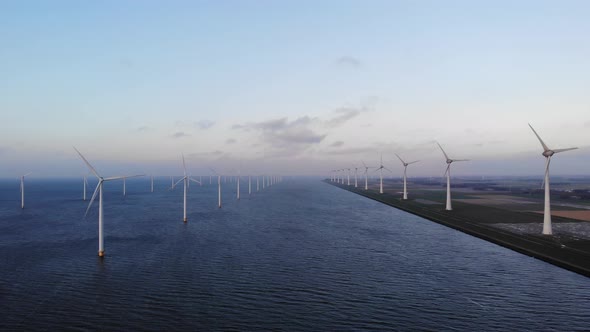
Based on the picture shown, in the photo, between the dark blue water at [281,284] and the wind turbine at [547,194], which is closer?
the dark blue water at [281,284]

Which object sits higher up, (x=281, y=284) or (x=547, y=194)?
(x=547, y=194)

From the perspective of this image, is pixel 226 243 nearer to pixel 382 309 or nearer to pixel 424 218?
pixel 382 309

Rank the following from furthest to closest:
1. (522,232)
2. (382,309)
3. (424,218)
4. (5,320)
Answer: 1. (424,218)
2. (522,232)
3. (382,309)
4. (5,320)

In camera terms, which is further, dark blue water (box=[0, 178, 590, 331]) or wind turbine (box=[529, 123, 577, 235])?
wind turbine (box=[529, 123, 577, 235])

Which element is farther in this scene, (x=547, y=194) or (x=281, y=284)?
(x=547, y=194)

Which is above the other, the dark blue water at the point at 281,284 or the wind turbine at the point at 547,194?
the wind turbine at the point at 547,194

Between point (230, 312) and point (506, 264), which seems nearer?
point (230, 312)

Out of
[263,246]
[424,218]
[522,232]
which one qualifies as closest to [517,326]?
[263,246]

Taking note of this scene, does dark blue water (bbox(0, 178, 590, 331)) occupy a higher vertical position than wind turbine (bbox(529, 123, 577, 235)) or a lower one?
lower
